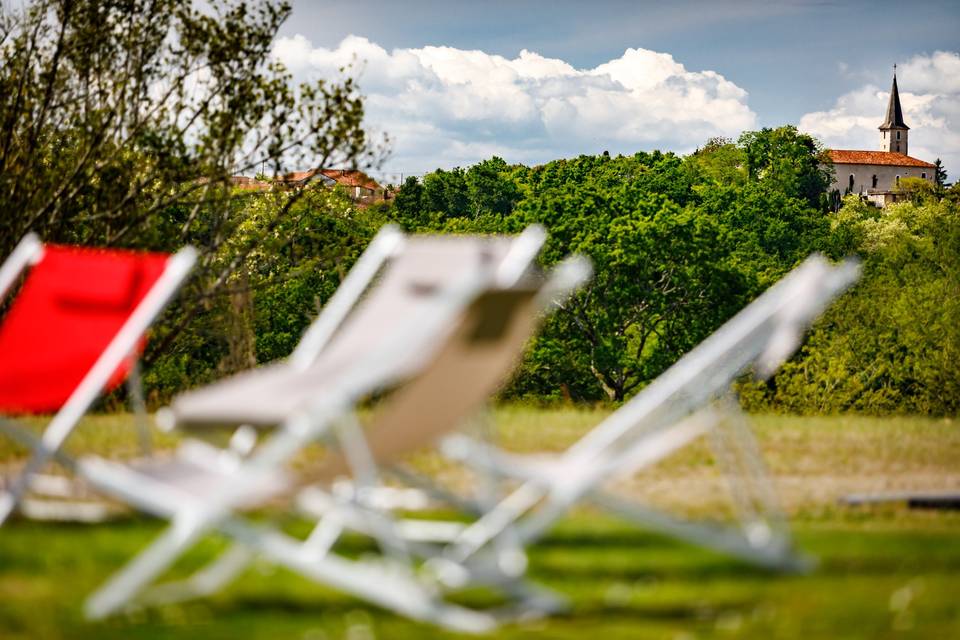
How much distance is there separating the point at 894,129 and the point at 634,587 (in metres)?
171

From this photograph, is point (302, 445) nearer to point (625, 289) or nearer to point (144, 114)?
point (144, 114)

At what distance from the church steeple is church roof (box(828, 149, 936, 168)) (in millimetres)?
9893

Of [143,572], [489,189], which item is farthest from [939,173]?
[143,572]

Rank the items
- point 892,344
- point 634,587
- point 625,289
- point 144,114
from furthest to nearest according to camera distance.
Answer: point 892,344 → point 625,289 → point 144,114 → point 634,587

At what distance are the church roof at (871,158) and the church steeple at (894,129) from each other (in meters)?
9.89

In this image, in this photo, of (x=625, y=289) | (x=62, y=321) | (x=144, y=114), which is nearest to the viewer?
(x=62, y=321)

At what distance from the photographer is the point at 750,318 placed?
4.18m

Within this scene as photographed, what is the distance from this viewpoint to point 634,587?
4199 mm

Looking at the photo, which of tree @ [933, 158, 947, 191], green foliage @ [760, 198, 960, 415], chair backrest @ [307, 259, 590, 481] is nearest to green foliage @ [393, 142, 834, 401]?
green foliage @ [760, 198, 960, 415]

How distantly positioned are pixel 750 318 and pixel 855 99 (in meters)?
86.1

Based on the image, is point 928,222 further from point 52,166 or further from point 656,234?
point 52,166

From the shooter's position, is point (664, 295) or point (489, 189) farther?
point (489, 189)

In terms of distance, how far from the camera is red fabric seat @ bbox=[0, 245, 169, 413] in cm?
523

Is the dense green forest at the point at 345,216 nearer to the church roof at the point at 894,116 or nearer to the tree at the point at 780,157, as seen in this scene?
the tree at the point at 780,157
